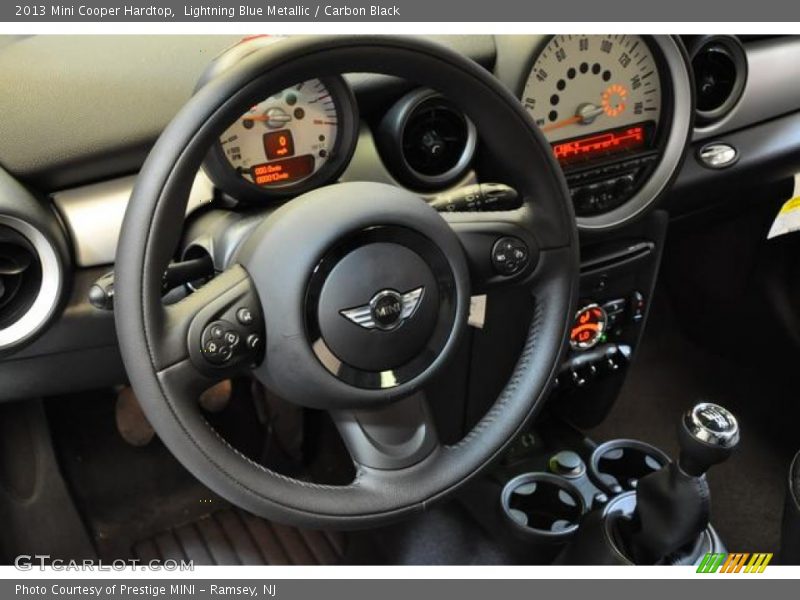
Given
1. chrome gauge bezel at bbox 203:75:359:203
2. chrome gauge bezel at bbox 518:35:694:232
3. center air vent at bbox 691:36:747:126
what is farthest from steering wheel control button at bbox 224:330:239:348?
center air vent at bbox 691:36:747:126

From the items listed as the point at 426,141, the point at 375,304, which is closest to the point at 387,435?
the point at 375,304

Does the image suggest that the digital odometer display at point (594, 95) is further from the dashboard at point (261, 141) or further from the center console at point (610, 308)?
the center console at point (610, 308)

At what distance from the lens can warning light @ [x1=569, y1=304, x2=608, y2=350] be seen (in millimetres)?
1559

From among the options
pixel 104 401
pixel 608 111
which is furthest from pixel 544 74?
pixel 104 401

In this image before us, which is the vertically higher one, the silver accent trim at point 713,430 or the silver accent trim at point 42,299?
the silver accent trim at point 42,299

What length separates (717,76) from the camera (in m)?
1.50

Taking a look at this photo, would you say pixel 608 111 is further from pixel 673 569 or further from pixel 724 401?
pixel 724 401

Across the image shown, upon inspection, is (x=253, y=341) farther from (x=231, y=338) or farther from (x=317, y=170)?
(x=317, y=170)

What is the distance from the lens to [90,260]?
3.80 ft

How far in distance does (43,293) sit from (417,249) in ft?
1.68

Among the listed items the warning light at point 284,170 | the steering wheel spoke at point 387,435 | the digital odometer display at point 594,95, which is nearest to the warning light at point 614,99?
the digital odometer display at point 594,95

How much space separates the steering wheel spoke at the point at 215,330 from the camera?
849 millimetres

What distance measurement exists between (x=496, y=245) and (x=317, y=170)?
0.25 meters

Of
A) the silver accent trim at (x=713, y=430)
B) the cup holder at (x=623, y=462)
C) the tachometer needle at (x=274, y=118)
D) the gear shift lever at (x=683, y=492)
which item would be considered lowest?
the cup holder at (x=623, y=462)
